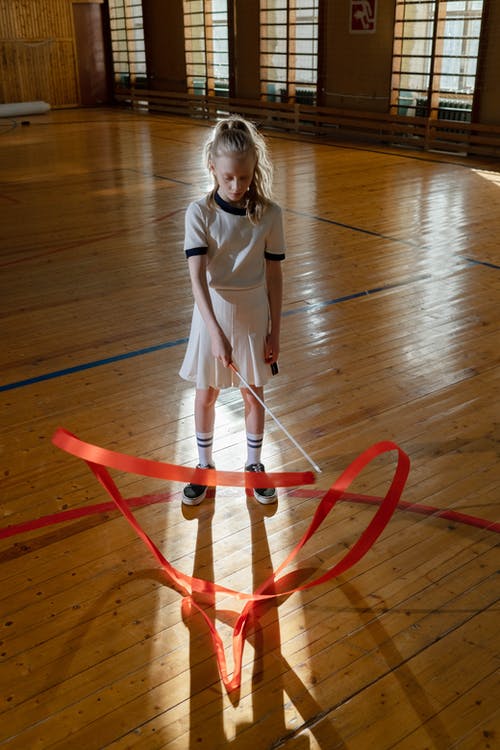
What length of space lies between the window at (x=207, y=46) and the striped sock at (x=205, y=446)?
13.4m

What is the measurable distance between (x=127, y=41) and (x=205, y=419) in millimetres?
17177

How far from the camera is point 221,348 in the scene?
240 cm

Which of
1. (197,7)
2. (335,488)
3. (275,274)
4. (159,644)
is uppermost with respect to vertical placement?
(197,7)

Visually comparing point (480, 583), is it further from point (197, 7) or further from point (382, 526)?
point (197, 7)

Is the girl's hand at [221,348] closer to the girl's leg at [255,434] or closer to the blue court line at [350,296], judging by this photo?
the girl's leg at [255,434]

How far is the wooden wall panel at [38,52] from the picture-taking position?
16.8 meters

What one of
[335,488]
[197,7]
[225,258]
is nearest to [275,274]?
[225,258]

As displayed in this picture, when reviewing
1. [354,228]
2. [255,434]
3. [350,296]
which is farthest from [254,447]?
[354,228]

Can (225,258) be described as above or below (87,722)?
above

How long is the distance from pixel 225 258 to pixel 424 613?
4.17 feet

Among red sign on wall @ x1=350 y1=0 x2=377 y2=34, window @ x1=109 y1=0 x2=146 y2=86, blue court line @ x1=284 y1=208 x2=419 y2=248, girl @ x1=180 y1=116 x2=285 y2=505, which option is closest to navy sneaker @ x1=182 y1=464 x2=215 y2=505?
girl @ x1=180 y1=116 x2=285 y2=505

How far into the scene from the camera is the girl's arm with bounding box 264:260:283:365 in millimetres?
2455

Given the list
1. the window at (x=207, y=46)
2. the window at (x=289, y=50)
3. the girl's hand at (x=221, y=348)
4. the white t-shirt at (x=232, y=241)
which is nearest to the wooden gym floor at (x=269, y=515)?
the girl's hand at (x=221, y=348)

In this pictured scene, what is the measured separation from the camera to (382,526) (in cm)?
244
